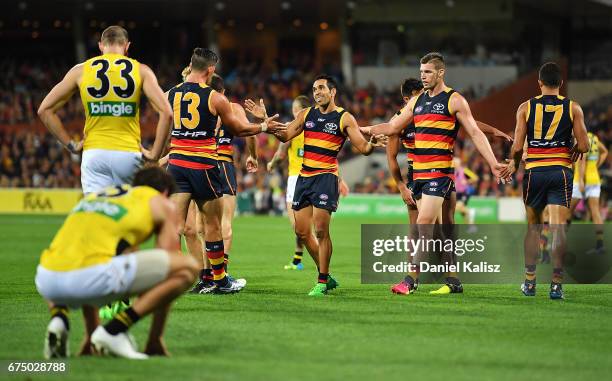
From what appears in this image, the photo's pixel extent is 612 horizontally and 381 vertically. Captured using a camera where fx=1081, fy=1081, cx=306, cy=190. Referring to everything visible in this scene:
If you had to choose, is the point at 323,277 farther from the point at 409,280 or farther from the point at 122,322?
the point at 122,322

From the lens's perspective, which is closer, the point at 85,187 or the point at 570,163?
the point at 85,187

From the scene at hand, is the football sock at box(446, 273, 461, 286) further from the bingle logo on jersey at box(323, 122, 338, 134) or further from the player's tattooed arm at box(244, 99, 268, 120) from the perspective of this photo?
the player's tattooed arm at box(244, 99, 268, 120)

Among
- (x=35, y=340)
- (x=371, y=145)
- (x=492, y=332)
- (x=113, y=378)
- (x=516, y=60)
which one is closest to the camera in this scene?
(x=113, y=378)

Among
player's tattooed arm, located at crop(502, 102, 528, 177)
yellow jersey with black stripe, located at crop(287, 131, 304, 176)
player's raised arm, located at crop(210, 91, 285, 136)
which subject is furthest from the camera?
yellow jersey with black stripe, located at crop(287, 131, 304, 176)

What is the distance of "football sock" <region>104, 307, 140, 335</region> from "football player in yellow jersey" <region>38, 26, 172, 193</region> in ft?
8.32

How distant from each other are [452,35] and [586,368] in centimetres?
3980

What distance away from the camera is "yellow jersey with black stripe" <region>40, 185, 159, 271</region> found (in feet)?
24.9

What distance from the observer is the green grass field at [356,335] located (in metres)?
7.48

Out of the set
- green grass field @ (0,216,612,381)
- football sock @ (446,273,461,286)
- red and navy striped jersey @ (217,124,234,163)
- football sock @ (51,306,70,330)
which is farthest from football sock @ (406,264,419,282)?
football sock @ (51,306,70,330)

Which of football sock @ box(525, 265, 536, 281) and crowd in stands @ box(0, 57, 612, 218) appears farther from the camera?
crowd in stands @ box(0, 57, 612, 218)

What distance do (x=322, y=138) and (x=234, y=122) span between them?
4.05ft

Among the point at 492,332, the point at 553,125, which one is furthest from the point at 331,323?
the point at 553,125

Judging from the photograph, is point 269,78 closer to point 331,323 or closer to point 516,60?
point 516,60

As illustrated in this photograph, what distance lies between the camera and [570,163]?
40.8ft
